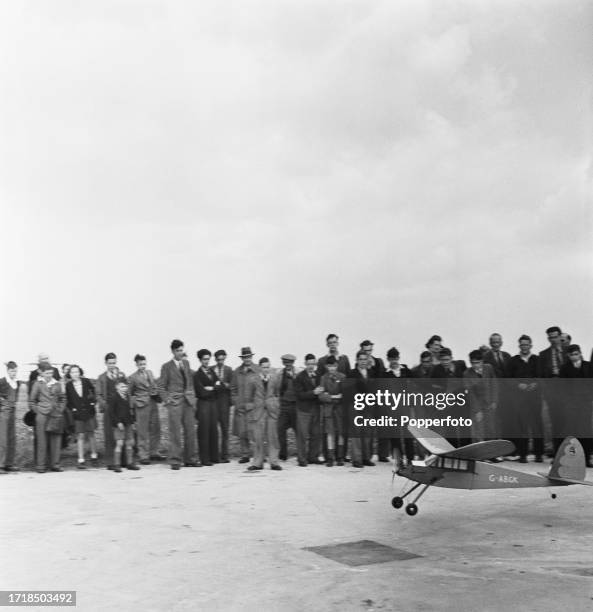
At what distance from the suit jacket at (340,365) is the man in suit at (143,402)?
280 centimetres

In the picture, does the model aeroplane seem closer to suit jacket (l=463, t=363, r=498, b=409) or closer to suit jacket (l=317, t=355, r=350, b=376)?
suit jacket (l=463, t=363, r=498, b=409)

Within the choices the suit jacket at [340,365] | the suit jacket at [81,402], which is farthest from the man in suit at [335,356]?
the suit jacket at [81,402]

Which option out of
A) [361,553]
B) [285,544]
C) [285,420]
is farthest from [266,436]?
[361,553]

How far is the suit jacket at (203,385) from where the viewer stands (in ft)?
41.5

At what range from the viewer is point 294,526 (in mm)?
7500

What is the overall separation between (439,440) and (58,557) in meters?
4.23

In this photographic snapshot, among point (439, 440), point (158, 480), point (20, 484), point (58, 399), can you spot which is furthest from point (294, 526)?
point (58, 399)

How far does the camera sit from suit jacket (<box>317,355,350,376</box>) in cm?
1282

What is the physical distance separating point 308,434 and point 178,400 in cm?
227

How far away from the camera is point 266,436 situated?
12.1 metres

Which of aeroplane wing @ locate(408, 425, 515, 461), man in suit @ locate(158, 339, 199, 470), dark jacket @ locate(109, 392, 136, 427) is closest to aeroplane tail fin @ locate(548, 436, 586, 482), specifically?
aeroplane wing @ locate(408, 425, 515, 461)

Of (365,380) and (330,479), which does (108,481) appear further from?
(365,380)

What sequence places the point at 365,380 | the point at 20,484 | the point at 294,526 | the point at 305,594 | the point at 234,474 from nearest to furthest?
the point at 305,594 → the point at 294,526 → the point at 20,484 → the point at 234,474 → the point at 365,380

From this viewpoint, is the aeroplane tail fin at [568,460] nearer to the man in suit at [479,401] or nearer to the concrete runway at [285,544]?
the concrete runway at [285,544]
